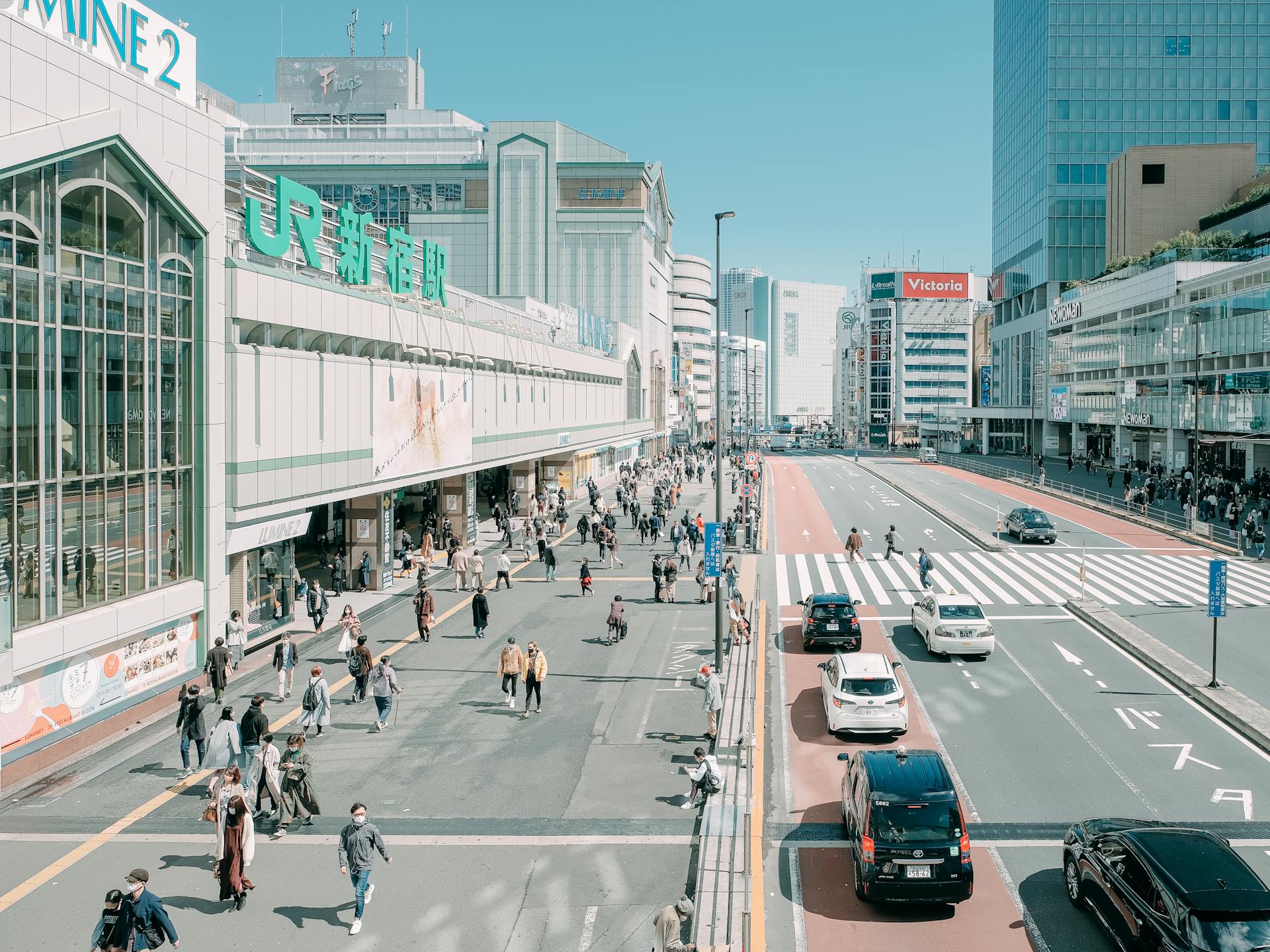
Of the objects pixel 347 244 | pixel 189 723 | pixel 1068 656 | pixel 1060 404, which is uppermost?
pixel 347 244

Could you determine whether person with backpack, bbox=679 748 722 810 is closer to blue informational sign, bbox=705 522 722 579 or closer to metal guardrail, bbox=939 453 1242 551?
blue informational sign, bbox=705 522 722 579

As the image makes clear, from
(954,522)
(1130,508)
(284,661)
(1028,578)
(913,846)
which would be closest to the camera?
(913,846)

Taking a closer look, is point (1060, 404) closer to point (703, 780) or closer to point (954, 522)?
point (954, 522)

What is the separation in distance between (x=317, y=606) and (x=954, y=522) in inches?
1500

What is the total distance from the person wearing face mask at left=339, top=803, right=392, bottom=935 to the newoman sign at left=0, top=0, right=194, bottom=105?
14496mm

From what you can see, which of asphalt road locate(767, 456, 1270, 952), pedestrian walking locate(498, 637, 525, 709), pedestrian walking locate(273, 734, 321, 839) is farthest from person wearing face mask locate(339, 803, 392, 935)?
pedestrian walking locate(498, 637, 525, 709)

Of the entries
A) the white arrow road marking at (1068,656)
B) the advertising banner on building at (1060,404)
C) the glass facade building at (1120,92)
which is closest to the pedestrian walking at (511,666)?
the white arrow road marking at (1068,656)

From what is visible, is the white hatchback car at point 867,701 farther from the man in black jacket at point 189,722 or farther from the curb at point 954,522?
the curb at point 954,522

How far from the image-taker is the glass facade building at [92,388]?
1803cm

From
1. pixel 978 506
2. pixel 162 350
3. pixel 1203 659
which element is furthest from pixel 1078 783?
pixel 978 506

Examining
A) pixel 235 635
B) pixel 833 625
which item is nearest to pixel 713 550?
pixel 833 625

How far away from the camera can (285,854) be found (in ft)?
48.6

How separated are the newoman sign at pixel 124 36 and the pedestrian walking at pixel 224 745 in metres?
11.9

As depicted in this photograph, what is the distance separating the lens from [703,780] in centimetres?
1620
